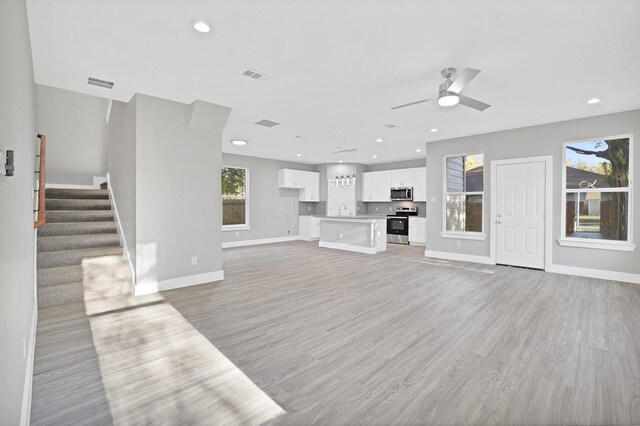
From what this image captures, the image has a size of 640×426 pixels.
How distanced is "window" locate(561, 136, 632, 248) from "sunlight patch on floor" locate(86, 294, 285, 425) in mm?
6025

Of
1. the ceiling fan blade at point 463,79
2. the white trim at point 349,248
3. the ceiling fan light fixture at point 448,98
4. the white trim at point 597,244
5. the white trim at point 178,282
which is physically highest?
the ceiling fan blade at point 463,79

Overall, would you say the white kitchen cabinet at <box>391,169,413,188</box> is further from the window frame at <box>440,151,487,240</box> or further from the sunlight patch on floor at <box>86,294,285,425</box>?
the sunlight patch on floor at <box>86,294,285,425</box>

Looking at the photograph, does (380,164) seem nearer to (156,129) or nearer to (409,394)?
(156,129)

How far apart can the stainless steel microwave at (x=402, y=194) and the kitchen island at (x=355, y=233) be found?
5.38 ft

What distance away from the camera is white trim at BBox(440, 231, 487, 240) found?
6.31 metres

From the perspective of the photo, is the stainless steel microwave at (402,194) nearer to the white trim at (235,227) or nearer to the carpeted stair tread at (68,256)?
the white trim at (235,227)

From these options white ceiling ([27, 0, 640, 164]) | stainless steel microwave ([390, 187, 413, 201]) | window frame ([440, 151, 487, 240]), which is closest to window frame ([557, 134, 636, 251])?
white ceiling ([27, 0, 640, 164])

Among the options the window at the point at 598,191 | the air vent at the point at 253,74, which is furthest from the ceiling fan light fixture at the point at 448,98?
the window at the point at 598,191

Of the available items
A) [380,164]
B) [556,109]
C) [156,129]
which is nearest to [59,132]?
[156,129]

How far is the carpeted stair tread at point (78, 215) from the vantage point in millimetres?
4734

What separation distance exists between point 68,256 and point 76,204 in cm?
153

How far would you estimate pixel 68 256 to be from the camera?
411 centimetres

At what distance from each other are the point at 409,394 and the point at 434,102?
12.8 ft

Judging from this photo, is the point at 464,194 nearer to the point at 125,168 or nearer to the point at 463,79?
the point at 463,79
